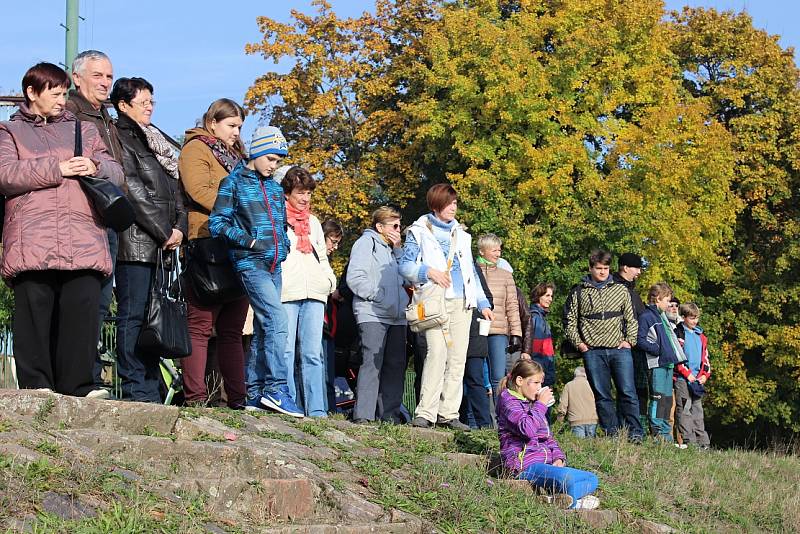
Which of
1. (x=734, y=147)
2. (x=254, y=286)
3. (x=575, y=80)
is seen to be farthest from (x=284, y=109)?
(x=254, y=286)

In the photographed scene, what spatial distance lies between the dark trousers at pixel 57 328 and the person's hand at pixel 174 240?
101 cm

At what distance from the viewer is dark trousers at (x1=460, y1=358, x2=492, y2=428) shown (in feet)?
38.0

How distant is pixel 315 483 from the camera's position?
6488 millimetres

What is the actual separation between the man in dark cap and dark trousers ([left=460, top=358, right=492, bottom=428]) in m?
1.87

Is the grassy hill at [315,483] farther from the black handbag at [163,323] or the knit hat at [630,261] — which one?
the knit hat at [630,261]

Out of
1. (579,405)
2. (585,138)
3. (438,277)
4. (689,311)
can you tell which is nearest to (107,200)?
(438,277)

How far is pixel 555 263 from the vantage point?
95.9 feet

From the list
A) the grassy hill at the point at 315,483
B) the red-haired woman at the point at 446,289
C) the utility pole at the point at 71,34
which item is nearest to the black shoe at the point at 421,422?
the red-haired woman at the point at 446,289

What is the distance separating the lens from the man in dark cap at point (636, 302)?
12.7 m

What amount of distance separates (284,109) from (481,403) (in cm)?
2536

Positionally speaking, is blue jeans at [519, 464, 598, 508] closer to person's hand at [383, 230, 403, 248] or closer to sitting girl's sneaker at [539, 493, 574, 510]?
sitting girl's sneaker at [539, 493, 574, 510]

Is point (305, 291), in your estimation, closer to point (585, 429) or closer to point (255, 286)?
point (255, 286)

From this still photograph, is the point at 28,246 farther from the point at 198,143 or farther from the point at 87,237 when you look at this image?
the point at 198,143

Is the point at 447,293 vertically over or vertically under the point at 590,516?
over
